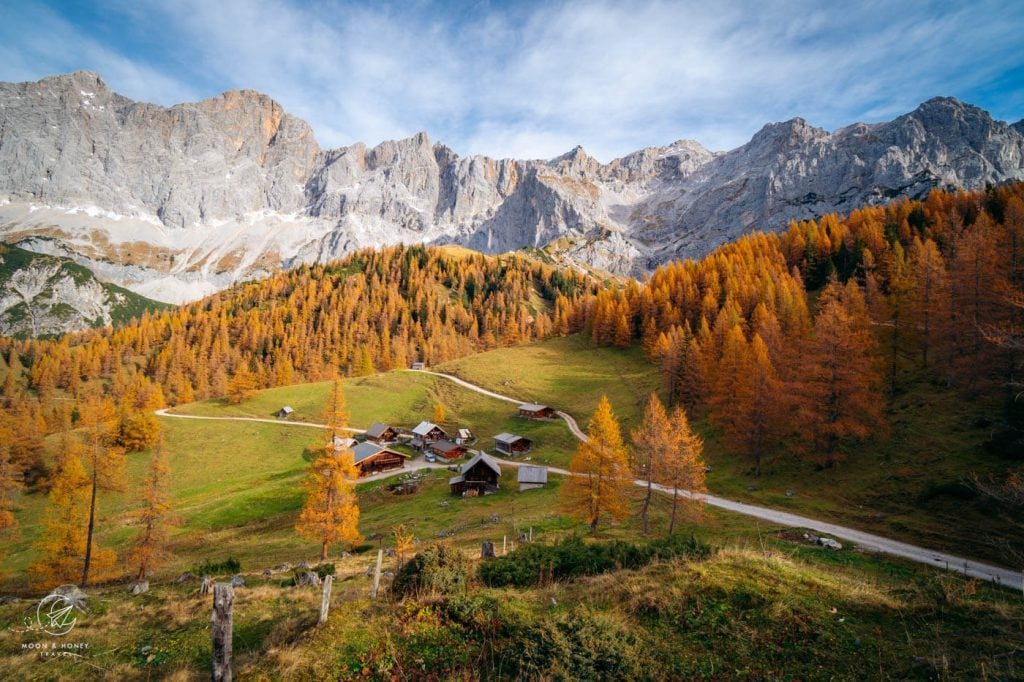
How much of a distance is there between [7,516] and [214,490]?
2029cm

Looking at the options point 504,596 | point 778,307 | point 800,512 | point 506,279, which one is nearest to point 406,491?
point 800,512

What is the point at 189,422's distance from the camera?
3100 inches

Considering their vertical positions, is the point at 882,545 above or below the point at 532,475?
above

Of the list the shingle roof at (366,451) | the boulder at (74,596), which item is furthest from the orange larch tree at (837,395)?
the boulder at (74,596)

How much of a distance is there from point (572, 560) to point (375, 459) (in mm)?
55982

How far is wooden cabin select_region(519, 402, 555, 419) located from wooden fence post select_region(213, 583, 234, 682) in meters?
69.1


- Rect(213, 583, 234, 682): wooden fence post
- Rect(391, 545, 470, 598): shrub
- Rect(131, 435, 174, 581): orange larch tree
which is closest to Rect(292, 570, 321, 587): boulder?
Rect(391, 545, 470, 598): shrub

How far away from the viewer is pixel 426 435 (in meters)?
75.1

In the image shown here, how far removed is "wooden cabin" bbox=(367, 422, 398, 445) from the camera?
74.6 meters

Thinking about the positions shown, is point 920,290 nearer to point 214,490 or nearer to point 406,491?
point 406,491

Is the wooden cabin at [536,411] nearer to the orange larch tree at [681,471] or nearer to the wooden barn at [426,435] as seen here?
the wooden barn at [426,435]

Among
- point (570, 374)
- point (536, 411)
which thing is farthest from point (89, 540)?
point (570, 374)

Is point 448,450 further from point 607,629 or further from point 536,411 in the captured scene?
point 607,629

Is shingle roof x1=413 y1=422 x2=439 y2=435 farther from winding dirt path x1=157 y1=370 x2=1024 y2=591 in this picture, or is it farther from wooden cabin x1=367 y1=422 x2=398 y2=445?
winding dirt path x1=157 y1=370 x2=1024 y2=591
